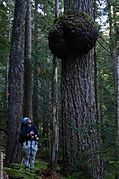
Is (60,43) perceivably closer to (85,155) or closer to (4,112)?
(85,155)

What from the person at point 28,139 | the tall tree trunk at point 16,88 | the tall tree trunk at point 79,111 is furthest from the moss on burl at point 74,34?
Result: the person at point 28,139

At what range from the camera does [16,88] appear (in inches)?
483

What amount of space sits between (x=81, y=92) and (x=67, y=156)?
1.61m

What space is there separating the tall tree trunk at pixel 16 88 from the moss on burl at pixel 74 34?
2.87 m

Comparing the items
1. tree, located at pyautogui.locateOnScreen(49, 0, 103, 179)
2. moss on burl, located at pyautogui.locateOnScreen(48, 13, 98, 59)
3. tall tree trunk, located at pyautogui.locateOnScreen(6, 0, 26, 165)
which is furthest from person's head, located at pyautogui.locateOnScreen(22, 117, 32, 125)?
moss on burl, located at pyautogui.locateOnScreen(48, 13, 98, 59)

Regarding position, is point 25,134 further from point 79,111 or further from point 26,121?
point 79,111

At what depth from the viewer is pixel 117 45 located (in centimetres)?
841

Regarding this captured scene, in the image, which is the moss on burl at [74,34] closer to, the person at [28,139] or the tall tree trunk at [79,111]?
the tall tree trunk at [79,111]

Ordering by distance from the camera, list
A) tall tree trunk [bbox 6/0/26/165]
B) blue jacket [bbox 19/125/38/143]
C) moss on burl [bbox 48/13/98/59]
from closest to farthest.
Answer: moss on burl [bbox 48/13/98/59] → blue jacket [bbox 19/125/38/143] → tall tree trunk [bbox 6/0/26/165]

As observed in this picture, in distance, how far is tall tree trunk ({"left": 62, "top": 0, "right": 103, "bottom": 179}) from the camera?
9.21 m

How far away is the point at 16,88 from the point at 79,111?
3.33 m

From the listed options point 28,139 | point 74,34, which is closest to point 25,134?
point 28,139

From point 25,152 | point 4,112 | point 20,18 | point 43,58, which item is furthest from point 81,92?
point 43,58

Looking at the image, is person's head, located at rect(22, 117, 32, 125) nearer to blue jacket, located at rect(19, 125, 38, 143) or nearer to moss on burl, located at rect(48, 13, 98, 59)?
blue jacket, located at rect(19, 125, 38, 143)
